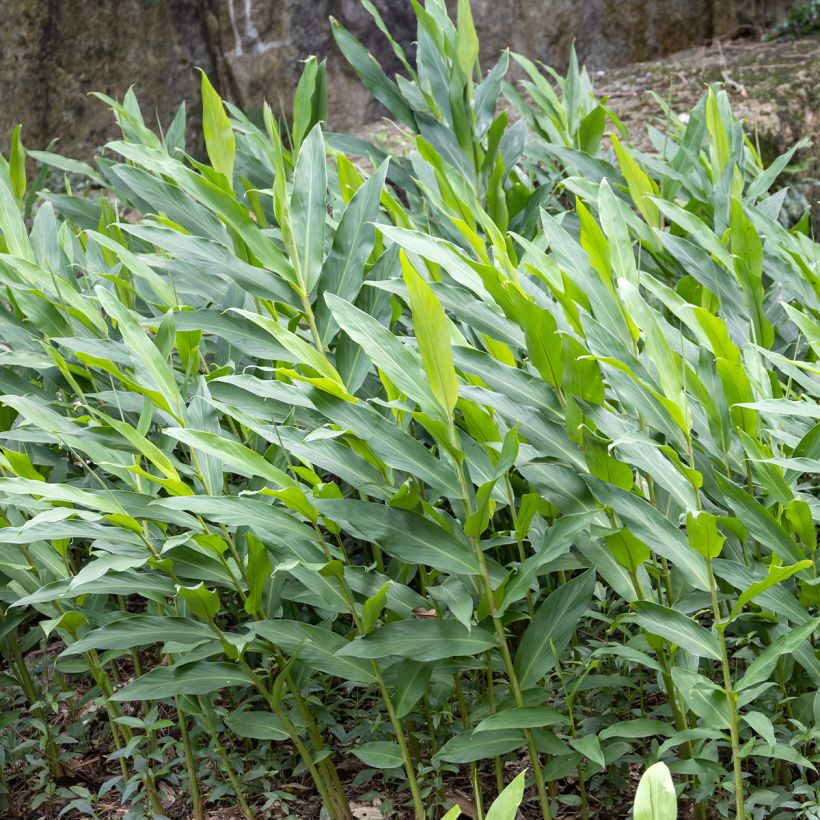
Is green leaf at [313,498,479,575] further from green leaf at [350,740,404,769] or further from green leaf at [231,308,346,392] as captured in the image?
green leaf at [350,740,404,769]

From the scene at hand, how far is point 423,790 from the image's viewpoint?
5.50 feet

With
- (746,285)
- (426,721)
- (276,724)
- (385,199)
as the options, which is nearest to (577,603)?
(426,721)

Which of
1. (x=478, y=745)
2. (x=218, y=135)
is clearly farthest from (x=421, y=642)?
(x=218, y=135)

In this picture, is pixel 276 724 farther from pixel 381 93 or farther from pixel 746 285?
pixel 381 93

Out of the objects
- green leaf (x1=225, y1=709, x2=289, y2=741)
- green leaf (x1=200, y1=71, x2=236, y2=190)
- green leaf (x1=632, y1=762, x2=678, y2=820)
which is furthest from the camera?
green leaf (x1=200, y1=71, x2=236, y2=190)

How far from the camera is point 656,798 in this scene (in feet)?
2.84

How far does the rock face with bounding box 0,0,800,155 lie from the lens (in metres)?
5.14

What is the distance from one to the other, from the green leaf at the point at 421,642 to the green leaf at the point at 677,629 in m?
0.24

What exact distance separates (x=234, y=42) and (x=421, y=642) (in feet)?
15.7

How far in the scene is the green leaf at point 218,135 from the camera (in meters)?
1.77

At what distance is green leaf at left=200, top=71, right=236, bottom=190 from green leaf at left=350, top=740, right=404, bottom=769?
3.37 feet

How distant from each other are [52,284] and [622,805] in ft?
4.62

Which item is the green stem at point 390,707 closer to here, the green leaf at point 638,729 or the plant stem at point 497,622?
the plant stem at point 497,622

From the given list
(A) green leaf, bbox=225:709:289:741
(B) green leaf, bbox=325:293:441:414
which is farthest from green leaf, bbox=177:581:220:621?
(B) green leaf, bbox=325:293:441:414
